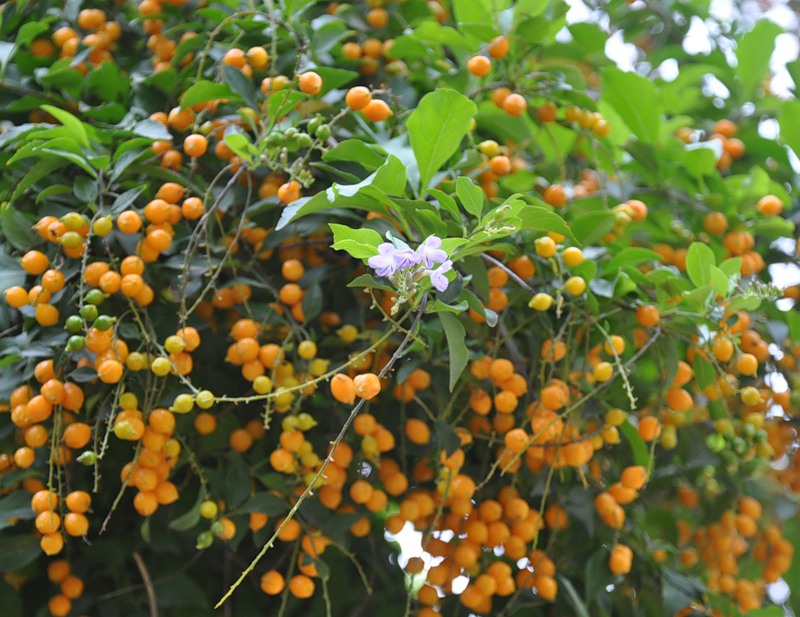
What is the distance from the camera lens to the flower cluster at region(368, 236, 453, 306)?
2.12ft

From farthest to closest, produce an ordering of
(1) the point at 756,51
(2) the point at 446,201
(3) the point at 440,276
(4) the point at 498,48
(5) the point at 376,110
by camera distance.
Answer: (1) the point at 756,51
(4) the point at 498,48
(5) the point at 376,110
(2) the point at 446,201
(3) the point at 440,276

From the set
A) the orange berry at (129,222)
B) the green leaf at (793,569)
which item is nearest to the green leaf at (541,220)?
the orange berry at (129,222)

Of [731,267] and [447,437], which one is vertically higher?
[731,267]

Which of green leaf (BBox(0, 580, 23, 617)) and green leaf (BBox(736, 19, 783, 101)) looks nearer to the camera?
green leaf (BBox(0, 580, 23, 617))

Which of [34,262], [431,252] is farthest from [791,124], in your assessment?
[34,262]

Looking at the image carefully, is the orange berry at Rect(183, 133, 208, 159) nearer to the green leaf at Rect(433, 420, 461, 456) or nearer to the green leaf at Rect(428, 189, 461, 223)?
the green leaf at Rect(428, 189, 461, 223)

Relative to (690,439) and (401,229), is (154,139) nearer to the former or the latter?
(401,229)

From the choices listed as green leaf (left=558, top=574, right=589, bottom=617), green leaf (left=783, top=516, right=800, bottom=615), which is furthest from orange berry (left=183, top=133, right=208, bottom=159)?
green leaf (left=783, top=516, right=800, bottom=615)

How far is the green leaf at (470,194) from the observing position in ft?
2.39

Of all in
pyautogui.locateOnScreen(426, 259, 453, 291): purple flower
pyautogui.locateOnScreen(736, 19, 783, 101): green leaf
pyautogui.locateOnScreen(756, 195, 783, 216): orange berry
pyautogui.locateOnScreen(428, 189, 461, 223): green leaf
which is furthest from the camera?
pyautogui.locateOnScreen(736, 19, 783, 101): green leaf

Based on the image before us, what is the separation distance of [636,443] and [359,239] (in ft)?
1.41

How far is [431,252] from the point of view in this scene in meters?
0.65

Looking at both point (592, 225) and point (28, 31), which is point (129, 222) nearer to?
point (28, 31)

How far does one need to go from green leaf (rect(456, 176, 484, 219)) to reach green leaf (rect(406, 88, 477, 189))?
9cm
